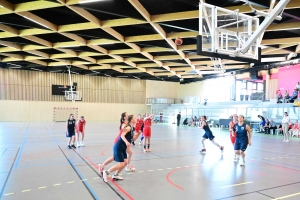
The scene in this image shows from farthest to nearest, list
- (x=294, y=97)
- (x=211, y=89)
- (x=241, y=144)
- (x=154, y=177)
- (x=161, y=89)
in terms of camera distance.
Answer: (x=161, y=89) → (x=211, y=89) → (x=294, y=97) → (x=241, y=144) → (x=154, y=177)

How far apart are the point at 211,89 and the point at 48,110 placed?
25.3 metres

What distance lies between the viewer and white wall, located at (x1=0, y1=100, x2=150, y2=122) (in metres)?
29.8


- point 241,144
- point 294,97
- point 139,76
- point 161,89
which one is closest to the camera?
point 241,144

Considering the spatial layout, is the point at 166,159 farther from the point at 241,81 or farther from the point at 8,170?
the point at 241,81

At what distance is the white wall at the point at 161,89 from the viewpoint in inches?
1588

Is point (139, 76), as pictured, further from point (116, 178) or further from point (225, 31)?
point (116, 178)

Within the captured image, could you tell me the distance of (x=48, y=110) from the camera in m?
32.3

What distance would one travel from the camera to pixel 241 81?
34.5 meters

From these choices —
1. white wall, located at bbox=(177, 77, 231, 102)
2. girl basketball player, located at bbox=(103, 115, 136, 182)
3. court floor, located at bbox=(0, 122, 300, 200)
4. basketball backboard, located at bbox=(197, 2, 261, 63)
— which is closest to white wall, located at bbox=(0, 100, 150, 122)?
white wall, located at bbox=(177, 77, 231, 102)

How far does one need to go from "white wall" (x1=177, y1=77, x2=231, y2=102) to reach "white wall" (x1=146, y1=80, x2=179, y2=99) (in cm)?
201

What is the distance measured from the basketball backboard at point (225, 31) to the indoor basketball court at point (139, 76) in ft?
0.13

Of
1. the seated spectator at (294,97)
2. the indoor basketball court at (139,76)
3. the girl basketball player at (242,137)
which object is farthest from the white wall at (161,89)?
the girl basketball player at (242,137)

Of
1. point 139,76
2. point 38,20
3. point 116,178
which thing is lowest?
point 116,178

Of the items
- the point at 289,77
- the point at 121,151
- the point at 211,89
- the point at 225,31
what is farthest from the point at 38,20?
the point at 211,89
